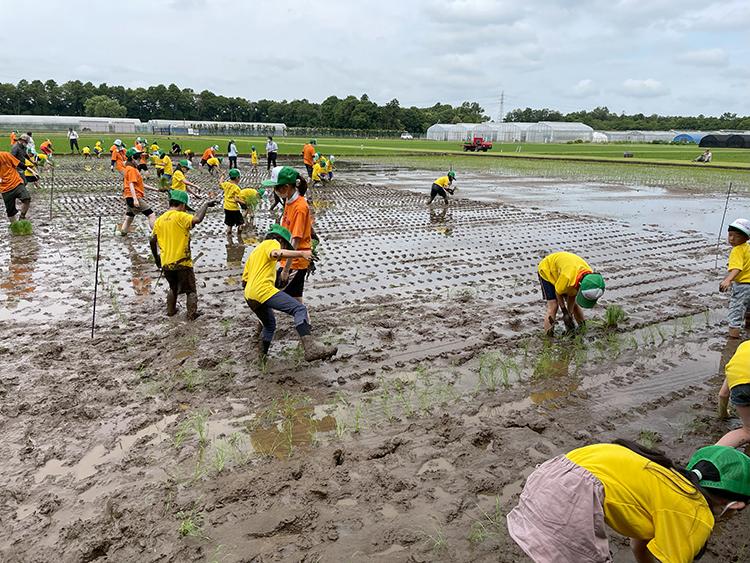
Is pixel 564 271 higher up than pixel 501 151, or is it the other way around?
pixel 501 151

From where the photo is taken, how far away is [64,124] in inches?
Result: 2781

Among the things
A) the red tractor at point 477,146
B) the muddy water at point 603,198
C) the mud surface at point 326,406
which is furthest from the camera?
the red tractor at point 477,146

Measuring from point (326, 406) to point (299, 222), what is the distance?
6.45 feet

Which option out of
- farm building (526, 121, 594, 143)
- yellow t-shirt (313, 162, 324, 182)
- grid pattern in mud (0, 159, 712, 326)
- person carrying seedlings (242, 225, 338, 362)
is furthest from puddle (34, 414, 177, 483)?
farm building (526, 121, 594, 143)

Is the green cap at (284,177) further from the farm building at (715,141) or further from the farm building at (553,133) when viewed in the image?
the farm building at (553,133)

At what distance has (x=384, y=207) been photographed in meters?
14.8

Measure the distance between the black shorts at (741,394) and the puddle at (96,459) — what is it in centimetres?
382

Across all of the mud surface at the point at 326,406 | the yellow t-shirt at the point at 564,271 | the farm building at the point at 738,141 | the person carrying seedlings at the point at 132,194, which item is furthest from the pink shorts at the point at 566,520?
the farm building at the point at 738,141

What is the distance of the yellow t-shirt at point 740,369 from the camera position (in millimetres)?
3191

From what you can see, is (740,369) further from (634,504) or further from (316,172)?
(316,172)

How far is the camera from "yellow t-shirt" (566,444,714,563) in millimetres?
2078

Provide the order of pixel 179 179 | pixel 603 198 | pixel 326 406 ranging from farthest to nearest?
pixel 603 198 < pixel 179 179 < pixel 326 406

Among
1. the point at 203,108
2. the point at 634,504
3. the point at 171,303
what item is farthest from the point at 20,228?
the point at 203,108

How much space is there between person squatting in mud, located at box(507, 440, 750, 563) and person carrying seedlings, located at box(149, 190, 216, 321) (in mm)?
4884
